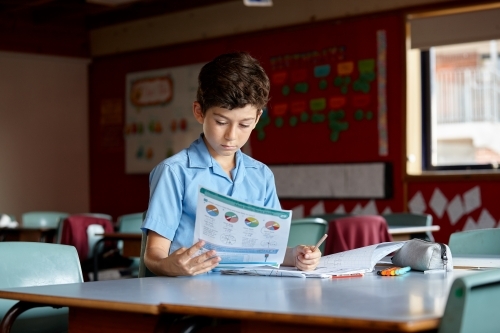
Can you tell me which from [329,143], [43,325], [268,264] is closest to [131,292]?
[268,264]

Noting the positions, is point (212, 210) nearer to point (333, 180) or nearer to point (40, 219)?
point (333, 180)

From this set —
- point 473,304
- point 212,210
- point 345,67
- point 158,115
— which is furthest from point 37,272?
point 158,115

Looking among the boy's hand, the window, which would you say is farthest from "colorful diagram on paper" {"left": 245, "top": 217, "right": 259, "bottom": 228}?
the window

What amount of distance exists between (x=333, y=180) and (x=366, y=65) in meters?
0.97

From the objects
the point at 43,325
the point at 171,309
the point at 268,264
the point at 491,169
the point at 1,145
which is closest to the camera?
the point at 171,309

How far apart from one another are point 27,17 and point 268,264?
22.5ft

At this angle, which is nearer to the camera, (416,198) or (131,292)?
(131,292)

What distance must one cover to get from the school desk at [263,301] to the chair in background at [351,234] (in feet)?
6.98

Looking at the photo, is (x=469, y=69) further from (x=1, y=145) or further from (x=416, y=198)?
(x=1, y=145)

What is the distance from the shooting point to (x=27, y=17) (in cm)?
823

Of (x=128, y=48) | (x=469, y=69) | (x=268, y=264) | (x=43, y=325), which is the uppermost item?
(x=128, y=48)

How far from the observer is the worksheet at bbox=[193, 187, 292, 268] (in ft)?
6.18

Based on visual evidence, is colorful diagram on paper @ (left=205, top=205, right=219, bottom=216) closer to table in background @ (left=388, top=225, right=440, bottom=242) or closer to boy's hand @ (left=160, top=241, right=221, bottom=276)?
boy's hand @ (left=160, top=241, right=221, bottom=276)

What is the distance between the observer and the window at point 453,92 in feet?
19.0
